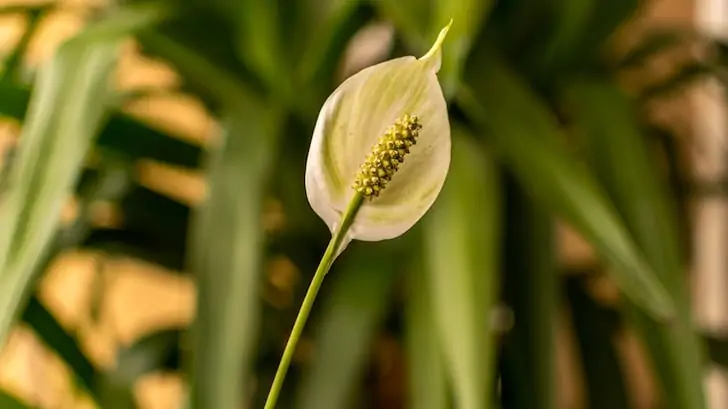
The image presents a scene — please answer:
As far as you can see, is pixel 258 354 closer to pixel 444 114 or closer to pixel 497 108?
pixel 497 108

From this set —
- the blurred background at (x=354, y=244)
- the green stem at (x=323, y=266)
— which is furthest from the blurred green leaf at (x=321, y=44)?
the green stem at (x=323, y=266)

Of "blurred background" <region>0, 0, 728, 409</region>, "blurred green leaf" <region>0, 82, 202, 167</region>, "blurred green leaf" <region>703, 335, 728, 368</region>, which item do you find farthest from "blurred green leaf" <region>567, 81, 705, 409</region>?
"blurred green leaf" <region>0, 82, 202, 167</region>

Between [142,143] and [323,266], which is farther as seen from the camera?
[142,143]

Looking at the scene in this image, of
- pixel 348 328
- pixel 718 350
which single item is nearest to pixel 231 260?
pixel 348 328

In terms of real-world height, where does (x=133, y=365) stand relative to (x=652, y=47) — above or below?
below

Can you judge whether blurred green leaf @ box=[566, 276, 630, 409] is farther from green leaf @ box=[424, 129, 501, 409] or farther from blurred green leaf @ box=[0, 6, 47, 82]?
blurred green leaf @ box=[0, 6, 47, 82]

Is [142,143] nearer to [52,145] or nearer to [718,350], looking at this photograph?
[52,145]

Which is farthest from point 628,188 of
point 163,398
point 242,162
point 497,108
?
point 163,398

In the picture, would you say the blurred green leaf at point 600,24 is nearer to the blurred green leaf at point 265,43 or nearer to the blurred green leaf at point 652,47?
the blurred green leaf at point 652,47
